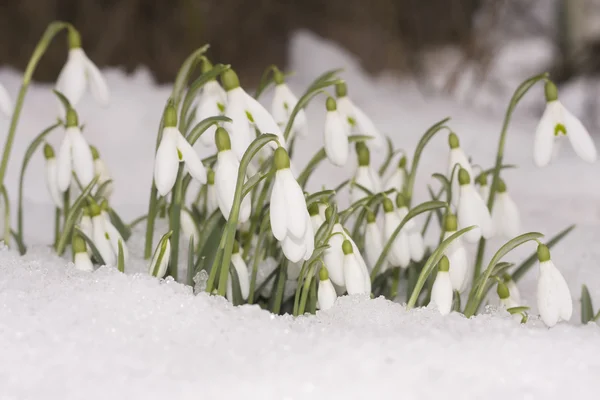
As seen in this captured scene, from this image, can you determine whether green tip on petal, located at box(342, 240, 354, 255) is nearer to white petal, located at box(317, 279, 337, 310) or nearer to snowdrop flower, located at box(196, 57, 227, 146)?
white petal, located at box(317, 279, 337, 310)

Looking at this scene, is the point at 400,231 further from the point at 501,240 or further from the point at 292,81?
the point at 292,81

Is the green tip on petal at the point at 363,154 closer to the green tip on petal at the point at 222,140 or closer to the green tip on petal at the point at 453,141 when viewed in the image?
the green tip on petal at the point at 453,141

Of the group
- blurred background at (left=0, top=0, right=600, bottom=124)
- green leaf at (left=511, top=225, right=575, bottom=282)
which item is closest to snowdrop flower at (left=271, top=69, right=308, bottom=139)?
green leaf at (left=511, top=225, right=575, bottom=282)

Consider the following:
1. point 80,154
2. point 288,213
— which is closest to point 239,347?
point 288,213

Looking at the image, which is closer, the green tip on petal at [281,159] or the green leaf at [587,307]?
the green tip on petal at [281,159]

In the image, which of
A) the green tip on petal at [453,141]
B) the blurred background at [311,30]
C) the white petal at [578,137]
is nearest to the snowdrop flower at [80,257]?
the green tip on petal at [453,141]
